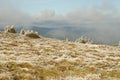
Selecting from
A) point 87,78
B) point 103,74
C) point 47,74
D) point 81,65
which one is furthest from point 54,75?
point 81,65

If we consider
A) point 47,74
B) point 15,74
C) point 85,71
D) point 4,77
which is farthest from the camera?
point 85,71

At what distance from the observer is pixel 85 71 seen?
1267 inches

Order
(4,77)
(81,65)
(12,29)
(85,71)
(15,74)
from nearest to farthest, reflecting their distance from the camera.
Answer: (4,77)
(15,74)
(85,71)
(81,65)
(12,29)

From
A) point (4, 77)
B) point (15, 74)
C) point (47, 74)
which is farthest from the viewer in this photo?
point (47, 74)

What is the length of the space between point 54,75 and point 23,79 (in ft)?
12.8

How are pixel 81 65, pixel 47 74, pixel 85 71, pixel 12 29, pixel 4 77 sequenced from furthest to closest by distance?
pixel 12 29 → pixel 81 65 → pixel 85 71 → pixel 47 74 → pixel 4 77

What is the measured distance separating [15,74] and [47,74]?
3.43 meters

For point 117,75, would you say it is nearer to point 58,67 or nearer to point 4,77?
point 58,67

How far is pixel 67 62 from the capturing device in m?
37.8

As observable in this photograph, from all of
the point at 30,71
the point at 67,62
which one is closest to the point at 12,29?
the point at 67,62

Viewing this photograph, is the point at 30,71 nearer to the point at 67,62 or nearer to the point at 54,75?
the point at 54,75

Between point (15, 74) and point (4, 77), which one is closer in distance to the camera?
point (4, 77)

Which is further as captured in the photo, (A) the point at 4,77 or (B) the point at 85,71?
(B) the point at 85,71

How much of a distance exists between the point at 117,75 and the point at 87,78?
453cm
